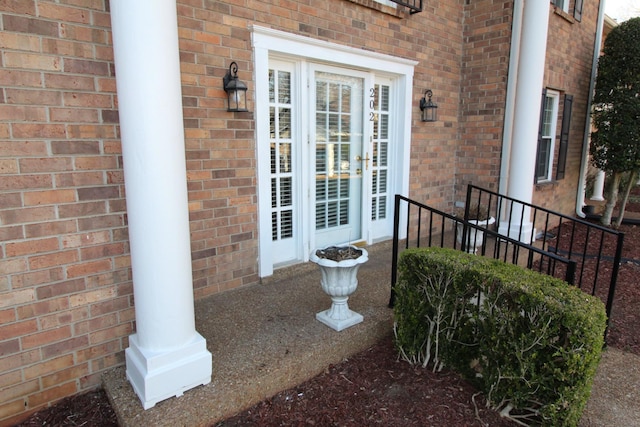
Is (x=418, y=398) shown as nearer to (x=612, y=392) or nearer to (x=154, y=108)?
(x=612, y=392)

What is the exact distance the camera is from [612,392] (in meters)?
2.50

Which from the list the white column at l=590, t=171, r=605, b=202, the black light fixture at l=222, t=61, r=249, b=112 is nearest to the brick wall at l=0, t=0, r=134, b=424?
the black light fixture at l=222, t=61, r=249, b=112

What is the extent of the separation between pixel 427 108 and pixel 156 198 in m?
3.72

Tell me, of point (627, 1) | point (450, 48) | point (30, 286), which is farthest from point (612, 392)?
point (627, 1)

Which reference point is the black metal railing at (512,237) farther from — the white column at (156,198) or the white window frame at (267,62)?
the white column at (156,198)

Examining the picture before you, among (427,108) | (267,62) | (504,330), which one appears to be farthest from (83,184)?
(427,108)

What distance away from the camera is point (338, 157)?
420 cm

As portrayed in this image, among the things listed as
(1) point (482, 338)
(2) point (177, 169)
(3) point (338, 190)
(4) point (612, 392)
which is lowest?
(4) point (612, 392)

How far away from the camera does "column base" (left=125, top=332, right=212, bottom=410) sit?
2.01m

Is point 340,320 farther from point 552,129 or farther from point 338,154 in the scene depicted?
point 552,129

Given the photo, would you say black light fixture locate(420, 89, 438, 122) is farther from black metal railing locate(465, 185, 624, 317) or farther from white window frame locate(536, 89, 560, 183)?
white window frame locate(536, 89, 560, 183)

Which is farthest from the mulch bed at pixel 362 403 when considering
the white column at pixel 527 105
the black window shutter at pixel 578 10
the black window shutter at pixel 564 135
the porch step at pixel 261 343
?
the black window shutter at pixel 578 10

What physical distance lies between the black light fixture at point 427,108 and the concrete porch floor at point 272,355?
7.68ft

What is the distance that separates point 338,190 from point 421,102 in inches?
62.3
